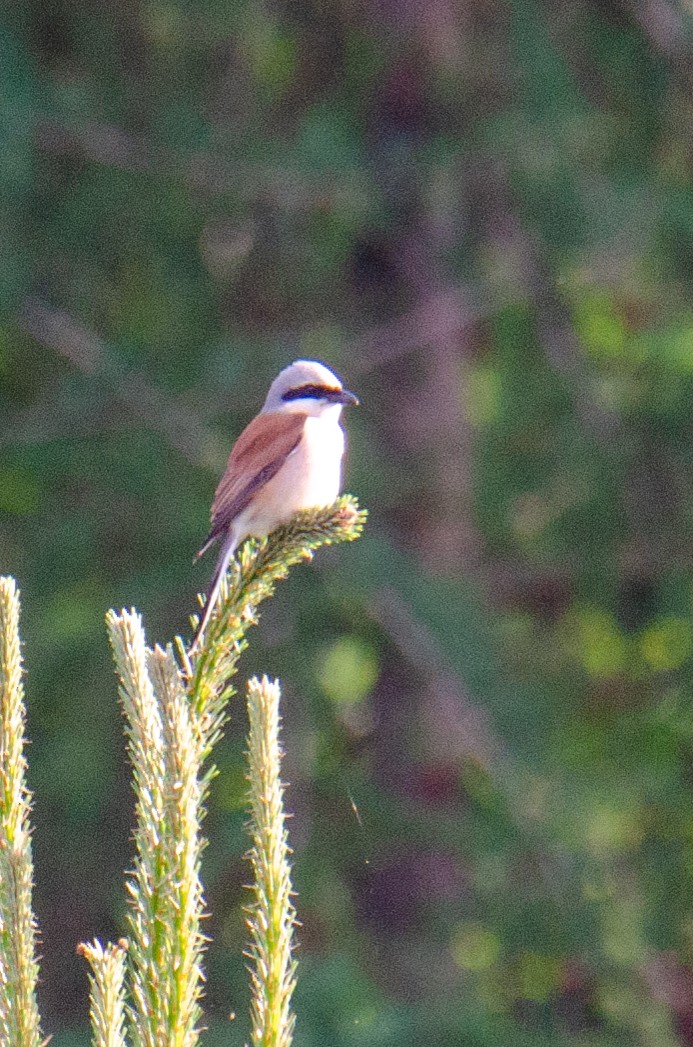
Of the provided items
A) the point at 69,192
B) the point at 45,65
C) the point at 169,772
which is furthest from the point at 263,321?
the point at 169,772

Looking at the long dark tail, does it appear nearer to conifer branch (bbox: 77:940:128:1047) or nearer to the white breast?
the white breast

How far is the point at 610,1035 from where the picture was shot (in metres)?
7.16

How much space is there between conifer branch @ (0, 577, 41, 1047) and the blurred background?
15.1 ft

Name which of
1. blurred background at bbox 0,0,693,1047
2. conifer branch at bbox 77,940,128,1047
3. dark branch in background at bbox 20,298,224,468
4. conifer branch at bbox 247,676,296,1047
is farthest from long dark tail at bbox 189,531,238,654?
dark branch in background at bbox 20,298,224,468

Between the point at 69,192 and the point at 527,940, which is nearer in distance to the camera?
the point at 527,940

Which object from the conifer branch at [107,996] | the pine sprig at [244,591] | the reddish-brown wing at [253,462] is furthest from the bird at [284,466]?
the conifer branch at [107,996]

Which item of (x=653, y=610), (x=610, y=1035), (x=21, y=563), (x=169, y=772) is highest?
(x=21, y=563)

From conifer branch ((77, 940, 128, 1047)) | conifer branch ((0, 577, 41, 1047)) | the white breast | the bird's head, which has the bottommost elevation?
conifer branch ((77, 940, 128, 1047))

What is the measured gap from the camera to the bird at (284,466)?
4.30 m

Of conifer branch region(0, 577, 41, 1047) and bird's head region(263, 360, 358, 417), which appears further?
bird's head region(263, 360, 358, 417)

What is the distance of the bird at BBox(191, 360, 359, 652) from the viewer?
4.30m

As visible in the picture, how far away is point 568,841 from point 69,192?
13.8ft

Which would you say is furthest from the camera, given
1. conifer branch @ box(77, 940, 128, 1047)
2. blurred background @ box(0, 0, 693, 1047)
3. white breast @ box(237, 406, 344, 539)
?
blurred background @ box(0, 0, 693, 1047)

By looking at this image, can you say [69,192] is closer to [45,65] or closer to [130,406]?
[45,65]
